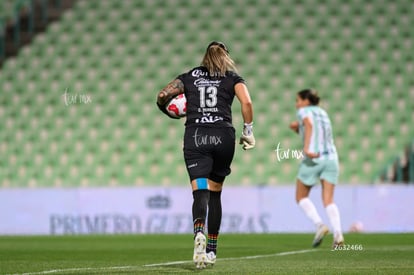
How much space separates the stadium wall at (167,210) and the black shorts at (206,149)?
830 cm

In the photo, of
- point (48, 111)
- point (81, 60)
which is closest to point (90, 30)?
point (81, 60)

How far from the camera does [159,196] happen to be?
51.0 ft

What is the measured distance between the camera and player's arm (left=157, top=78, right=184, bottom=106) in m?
7.17

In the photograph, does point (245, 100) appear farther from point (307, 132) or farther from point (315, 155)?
point (315, 155)

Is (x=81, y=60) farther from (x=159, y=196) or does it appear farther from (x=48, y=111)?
(x=159, y=196)

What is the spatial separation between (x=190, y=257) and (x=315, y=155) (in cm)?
243

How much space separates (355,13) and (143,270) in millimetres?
14081

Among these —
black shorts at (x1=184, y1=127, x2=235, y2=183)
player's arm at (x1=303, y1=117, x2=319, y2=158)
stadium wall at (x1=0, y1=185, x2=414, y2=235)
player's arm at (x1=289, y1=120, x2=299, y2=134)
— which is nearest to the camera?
black shorts at (x1=184, y1=127, x2=235, y2=183)

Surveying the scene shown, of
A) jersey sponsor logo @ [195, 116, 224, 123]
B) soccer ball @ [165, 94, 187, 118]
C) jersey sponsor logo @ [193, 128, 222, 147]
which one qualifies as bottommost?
jersey sponsor logo @ [193, 128, 222, 147]

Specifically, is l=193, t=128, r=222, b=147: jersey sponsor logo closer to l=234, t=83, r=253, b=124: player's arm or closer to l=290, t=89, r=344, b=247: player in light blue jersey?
l=234, t=83, r=253, b=124: player's arm

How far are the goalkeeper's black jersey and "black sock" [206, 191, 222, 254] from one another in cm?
64

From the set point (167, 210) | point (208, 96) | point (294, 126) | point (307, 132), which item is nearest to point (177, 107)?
point (208, 96)

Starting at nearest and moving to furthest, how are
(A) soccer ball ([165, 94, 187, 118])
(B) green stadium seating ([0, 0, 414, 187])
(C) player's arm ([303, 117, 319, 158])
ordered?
1. (A) soccer ball ([165, 94, 187, 118])
2. (C) player's arm ([303, 117, 319, 158])
3. (B) green stadium seating ([0, 0, 414, 187])

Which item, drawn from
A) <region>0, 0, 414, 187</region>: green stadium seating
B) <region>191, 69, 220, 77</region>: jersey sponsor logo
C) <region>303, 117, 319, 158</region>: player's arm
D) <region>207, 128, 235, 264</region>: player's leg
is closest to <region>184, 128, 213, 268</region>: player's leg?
<region>207, 128, 235, 264</region>: player's leg
